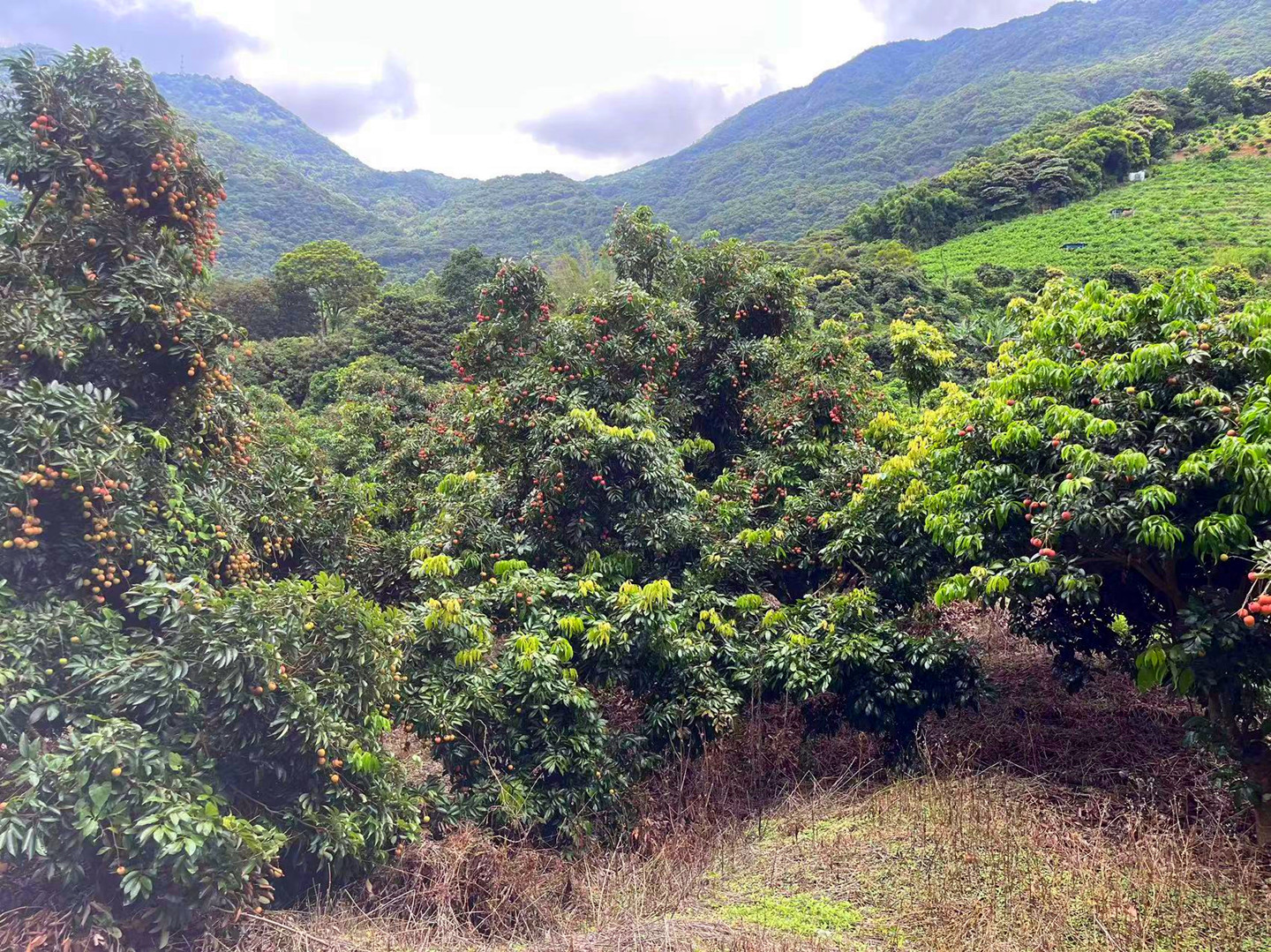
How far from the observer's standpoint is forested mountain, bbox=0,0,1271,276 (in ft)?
241

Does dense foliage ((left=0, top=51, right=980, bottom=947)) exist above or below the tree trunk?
above

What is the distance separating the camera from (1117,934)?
4223 mm

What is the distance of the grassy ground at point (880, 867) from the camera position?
4.39 meters

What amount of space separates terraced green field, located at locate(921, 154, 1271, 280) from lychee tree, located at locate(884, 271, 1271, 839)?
31957mm

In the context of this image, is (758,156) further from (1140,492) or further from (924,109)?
(1140,492)

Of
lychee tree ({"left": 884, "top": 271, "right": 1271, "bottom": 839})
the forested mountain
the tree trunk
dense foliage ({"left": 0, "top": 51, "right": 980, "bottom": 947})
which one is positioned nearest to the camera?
dense foliage ({"left": 0, "top": 51, "right": 980, "bottom": 947})

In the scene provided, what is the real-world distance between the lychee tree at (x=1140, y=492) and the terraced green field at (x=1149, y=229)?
31957 millimetres

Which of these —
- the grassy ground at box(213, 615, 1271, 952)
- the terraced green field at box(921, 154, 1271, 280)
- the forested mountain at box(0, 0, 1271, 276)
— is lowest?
the grassy ground at box(213, 615, 1271, 952)

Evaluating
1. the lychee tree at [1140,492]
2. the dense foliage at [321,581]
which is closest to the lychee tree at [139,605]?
the dense foliage at [321,581]

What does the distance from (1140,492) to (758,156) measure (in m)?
120

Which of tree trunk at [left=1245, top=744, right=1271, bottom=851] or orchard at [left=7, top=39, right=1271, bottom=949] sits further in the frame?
tree trunk at [left=1245, top=744, right=1271, bottom=851]

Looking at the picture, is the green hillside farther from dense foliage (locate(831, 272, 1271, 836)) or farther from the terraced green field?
dense foliage (locate(831, 272, 1271, 836))

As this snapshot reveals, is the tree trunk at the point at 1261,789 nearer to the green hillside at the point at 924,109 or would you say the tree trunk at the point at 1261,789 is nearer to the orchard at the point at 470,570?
the orchard at the point at 470,570

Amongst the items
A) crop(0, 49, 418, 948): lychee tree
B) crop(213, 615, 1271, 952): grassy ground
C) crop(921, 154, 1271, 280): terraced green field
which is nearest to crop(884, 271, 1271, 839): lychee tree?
crop(213, 615, 1271, 952): grassy ground
